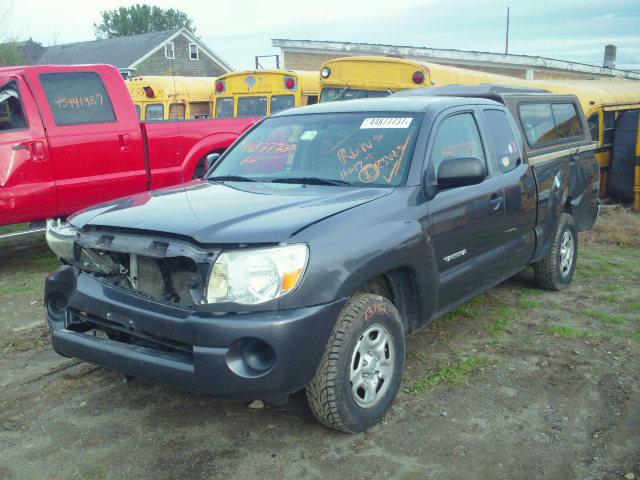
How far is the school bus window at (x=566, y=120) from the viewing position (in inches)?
248

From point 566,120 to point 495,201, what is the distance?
234cm

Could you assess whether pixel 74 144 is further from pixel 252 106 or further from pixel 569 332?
pixel 252 106

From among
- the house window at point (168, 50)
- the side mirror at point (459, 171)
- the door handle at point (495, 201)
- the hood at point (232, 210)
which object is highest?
the house window at point (168, 50)

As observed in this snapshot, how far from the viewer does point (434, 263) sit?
398 cm

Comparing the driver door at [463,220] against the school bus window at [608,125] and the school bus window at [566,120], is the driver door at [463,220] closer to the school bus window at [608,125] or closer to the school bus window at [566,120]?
the school bus window at [566,120]

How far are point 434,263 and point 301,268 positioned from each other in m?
1.16

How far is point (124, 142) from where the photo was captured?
23.9ft

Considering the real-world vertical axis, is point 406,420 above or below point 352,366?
below

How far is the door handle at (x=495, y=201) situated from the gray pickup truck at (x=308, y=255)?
0.04 feet

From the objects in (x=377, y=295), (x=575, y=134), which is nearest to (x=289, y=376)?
(x=377, y=295)

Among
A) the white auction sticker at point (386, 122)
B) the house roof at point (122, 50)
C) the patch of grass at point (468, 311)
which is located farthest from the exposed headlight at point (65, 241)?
the house roof at point (122, 50)

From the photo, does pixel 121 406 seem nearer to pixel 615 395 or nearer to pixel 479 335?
pixel 479 335

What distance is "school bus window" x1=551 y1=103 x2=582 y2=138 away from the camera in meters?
6.29

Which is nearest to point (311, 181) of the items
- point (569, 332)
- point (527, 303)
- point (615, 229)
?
point (569, 332)
